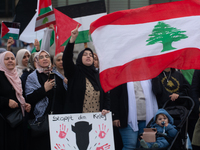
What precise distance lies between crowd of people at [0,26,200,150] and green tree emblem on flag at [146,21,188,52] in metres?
1.03

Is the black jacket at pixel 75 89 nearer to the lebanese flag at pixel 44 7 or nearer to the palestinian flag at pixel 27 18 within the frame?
the lebanese flag at pixel 44 7

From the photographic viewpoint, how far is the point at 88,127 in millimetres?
4285

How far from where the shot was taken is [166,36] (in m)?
4.33

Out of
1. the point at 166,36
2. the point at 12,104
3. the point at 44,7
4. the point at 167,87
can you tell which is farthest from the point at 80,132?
the point at 44,7

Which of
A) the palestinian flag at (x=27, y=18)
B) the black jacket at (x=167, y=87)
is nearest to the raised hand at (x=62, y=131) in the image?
the black jacket at (x=167, y=87)

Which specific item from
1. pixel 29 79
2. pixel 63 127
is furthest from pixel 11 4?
pixel 63 127

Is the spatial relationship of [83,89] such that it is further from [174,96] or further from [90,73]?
[174,96]

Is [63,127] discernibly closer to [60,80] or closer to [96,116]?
[96,116]

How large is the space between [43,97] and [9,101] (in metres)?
0.51

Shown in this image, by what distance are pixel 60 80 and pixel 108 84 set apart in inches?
53.5

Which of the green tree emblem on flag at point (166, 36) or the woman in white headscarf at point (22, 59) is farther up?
the green tree emblem on flag at point (166, 36)

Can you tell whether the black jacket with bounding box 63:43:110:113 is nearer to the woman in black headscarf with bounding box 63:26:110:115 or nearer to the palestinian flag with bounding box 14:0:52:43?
the woman in black headscarf with bounding box 63:26:110:115

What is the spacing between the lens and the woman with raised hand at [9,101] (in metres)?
4.95

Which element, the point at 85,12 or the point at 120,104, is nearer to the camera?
the point at 120,104
